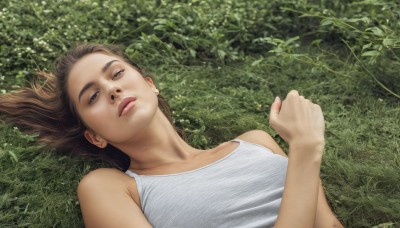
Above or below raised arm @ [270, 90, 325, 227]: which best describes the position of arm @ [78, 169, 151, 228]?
below

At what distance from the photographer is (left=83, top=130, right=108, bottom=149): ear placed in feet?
9.62

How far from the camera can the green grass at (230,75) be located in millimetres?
3010

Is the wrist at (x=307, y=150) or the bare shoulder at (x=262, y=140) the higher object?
the wrist at (x=307, y=150)

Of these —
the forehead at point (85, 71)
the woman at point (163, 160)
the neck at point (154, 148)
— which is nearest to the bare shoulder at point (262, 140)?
the woman at point (163, 160)

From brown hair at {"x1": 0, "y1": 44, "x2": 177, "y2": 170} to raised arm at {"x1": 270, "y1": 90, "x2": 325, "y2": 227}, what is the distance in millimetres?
984

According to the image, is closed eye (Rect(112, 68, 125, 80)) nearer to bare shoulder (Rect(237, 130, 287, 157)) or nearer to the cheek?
the cheek

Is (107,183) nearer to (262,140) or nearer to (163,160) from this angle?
(163,160)

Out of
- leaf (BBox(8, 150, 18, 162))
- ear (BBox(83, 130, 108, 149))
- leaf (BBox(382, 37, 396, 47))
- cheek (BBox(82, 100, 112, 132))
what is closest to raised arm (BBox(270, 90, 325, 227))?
cheek (BBox(82, 100, 112, 132))

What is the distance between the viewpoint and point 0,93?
12.2 ft

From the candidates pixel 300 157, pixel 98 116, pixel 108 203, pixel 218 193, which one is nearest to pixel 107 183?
pixel 108 203

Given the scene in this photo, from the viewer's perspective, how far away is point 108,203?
2.46 meters

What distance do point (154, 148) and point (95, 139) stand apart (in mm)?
329

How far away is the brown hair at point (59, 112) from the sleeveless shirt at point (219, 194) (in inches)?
20.2

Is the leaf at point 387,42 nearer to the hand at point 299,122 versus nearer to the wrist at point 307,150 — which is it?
the hand at point 299,122
